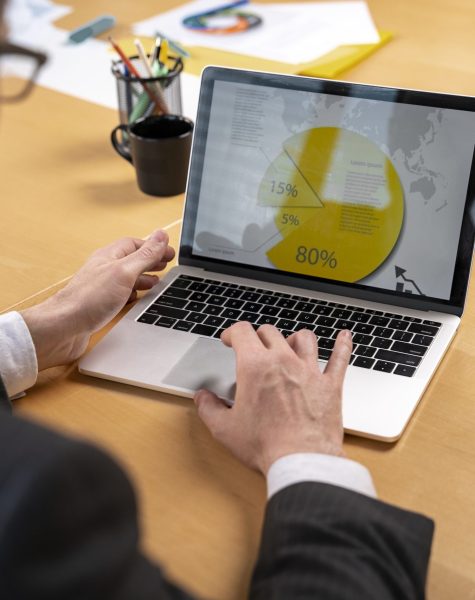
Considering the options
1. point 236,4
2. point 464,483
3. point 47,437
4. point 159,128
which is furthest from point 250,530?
point 236,4

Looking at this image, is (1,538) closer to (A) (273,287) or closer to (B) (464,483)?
(B) (464,483)

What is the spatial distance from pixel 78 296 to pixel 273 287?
24 centimetres

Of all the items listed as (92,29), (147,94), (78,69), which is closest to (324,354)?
(147,94)

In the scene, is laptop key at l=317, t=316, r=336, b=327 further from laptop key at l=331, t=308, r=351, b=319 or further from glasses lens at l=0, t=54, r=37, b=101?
glasses lens at l=0, t=54, r=37, b=101

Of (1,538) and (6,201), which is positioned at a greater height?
(1,538)

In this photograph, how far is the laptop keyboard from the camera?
37.9 inches

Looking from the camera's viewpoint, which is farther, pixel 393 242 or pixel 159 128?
pixel 159 128

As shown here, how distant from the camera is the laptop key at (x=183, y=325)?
3.37 ft

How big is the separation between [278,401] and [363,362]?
14 centimetres

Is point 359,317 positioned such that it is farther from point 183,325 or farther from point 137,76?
point 137,76

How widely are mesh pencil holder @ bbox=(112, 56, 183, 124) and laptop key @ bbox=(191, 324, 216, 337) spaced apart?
0.55m

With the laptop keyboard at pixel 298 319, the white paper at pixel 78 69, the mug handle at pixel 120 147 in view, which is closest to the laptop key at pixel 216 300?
the laptop keyboard at pixel 298 319

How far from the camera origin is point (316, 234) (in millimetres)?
1068

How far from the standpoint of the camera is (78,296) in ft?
3.39
